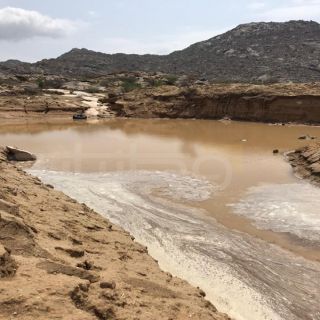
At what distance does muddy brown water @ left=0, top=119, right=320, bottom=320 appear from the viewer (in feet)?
34.4

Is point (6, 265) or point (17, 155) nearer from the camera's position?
point (6, 265)

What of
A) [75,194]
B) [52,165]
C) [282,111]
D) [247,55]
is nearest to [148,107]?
[282,111]

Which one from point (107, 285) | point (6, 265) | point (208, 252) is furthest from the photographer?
point (208, 252)

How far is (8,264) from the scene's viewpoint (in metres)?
6.51

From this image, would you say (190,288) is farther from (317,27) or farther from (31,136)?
(317,27)

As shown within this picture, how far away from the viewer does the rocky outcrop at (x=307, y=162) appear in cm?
2119

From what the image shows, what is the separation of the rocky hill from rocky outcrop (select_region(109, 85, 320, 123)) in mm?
37826

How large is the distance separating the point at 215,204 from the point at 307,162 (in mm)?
8063

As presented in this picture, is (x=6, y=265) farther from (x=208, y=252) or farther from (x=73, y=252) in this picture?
(x=208, y=252)

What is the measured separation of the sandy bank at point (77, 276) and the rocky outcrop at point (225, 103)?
33.3m

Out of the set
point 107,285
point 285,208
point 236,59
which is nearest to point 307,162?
point 285,208

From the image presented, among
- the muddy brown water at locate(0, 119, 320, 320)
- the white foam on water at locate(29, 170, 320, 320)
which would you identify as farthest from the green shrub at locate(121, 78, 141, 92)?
the white foam on water at locate(29, 170, 320, 320)

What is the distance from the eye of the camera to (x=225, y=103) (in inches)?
1790

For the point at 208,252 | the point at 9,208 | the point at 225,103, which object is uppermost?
the point at 225,103
